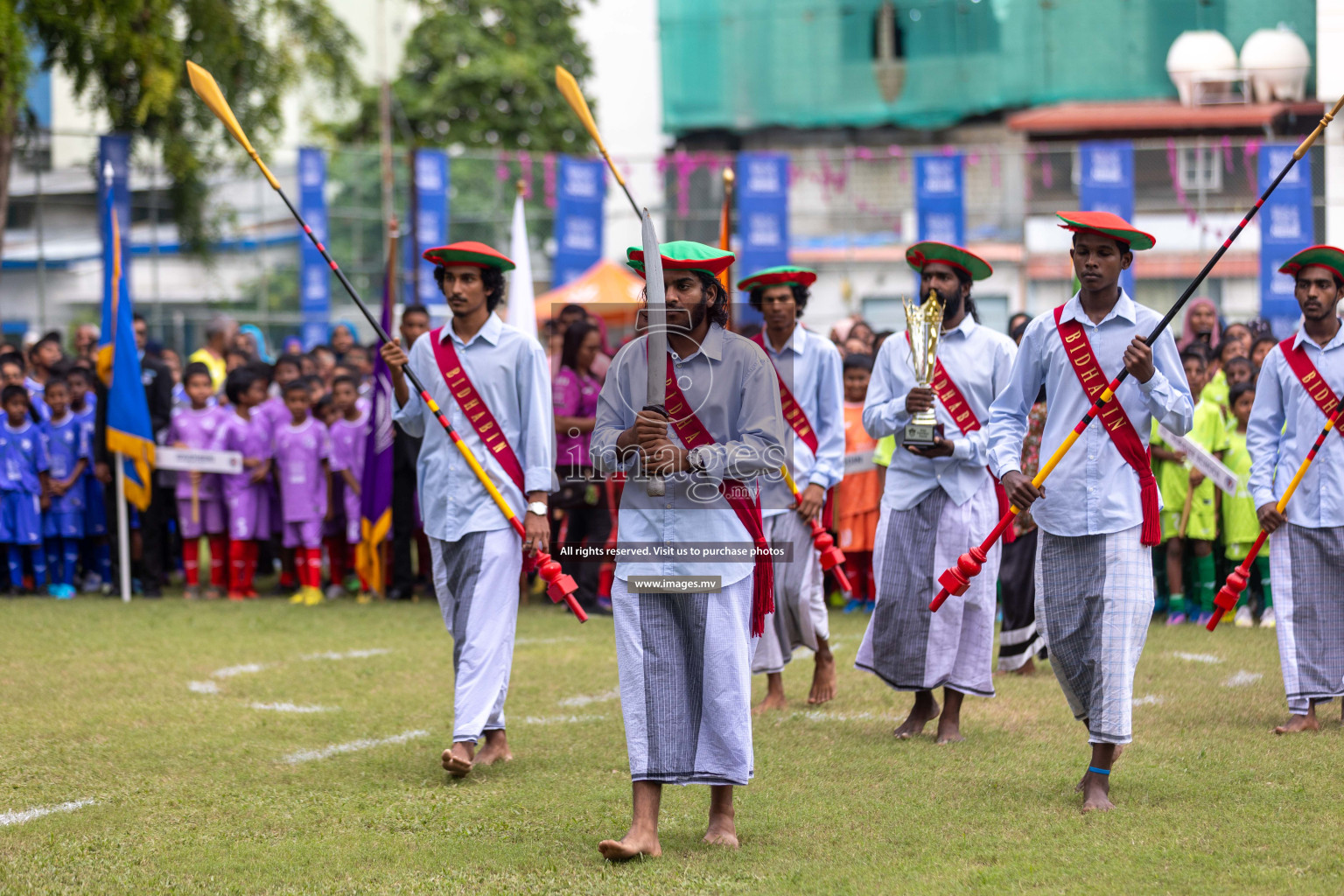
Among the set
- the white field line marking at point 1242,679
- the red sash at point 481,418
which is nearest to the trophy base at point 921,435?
the red sash at point 481,418

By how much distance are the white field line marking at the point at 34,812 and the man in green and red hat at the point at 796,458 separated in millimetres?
3334

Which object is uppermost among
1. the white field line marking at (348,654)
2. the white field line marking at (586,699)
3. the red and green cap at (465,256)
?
the red and green cap at (465,256)

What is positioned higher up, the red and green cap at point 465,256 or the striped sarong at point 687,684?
the red and green cap at point 465,256

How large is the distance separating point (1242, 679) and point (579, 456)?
5.20 meters

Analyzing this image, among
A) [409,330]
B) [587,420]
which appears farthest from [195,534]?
[587,420]

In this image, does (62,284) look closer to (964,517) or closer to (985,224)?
(985,224)

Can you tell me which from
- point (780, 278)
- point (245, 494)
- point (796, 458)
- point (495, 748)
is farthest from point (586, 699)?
point (245, 494)

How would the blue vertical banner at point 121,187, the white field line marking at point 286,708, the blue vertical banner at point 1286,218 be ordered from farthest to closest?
the blue vertical banner at point 1286,218
the blue vertical banner at point 121,187
the white field line marking at point 286,708

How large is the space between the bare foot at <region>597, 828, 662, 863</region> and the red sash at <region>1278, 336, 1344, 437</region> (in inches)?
167

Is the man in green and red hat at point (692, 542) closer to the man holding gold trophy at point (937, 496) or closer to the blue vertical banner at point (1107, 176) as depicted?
the man holding gold trophy at point (937, 496)

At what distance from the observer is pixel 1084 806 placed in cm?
559

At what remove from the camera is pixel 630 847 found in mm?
4938

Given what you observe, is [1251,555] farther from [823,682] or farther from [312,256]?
[312,256]

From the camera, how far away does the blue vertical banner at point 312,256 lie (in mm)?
23375
